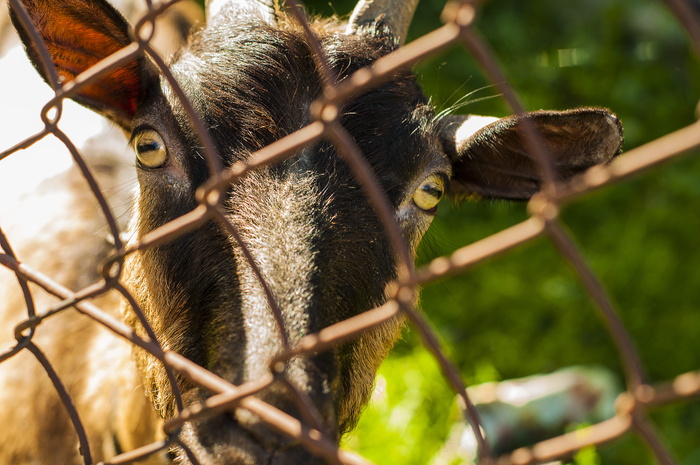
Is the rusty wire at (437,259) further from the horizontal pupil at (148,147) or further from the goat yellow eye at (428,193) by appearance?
the goat yellow eye at (428,193)

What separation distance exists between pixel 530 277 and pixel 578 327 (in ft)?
1.99

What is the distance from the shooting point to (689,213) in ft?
21.7

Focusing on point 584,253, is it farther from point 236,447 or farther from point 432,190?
point 236,447

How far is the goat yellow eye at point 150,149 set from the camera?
9.05 feet

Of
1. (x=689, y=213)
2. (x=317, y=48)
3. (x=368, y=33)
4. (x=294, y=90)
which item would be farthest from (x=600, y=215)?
(x=317, y=48)

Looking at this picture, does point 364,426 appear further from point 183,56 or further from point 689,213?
point 689,213

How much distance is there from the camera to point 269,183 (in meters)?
2.45

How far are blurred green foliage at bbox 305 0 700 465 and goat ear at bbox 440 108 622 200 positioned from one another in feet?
5.64

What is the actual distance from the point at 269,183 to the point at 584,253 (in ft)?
15.1

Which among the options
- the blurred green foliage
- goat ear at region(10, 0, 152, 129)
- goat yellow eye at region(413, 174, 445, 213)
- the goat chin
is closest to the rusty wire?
the goat chin

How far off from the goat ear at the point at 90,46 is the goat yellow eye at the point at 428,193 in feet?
4.02

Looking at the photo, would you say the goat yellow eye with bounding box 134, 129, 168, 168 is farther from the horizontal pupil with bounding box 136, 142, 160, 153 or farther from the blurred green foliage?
the blurred green foliage

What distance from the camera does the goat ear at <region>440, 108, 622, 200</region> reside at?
263 centimetres

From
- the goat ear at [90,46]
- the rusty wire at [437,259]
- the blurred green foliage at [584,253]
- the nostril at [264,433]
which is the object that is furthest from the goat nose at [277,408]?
the blurred green foliage at [584,253]
